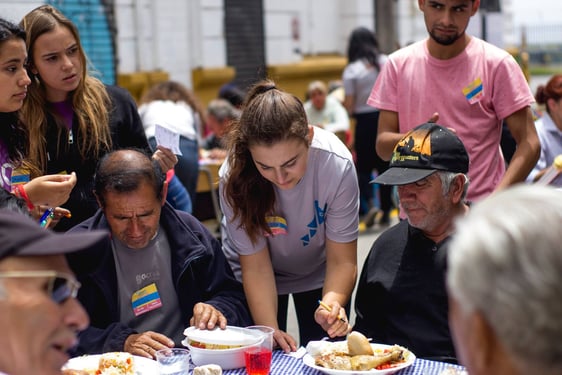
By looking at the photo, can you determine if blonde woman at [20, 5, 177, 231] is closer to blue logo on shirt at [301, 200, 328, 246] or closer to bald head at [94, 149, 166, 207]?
bald head at [94, 149, 166, 207]

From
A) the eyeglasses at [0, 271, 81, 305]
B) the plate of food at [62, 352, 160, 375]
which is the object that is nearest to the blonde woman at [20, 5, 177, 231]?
the plate of food at [62, 352, 160, 375]

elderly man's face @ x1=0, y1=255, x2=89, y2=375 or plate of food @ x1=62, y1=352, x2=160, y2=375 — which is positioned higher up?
elderly man's face @ x1=0, y1=255, x2=89, y2=375

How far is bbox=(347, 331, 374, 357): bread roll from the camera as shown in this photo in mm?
2639

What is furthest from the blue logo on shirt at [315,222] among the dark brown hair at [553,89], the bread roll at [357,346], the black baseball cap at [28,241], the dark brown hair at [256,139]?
the dark brown hair at [553,89]

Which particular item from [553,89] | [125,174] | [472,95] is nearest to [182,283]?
[125,174]

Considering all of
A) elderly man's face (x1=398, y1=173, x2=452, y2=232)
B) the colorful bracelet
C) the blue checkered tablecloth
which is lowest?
the blue checkered tablecloth

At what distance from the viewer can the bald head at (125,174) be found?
10.1ft

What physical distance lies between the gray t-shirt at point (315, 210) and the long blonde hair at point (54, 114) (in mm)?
595

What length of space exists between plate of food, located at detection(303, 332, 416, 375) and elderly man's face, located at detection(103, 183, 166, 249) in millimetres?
820

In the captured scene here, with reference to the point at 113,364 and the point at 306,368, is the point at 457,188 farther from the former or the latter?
the point at 113,364

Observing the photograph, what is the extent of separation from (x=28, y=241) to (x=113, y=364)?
1.16 m

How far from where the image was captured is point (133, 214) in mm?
3105

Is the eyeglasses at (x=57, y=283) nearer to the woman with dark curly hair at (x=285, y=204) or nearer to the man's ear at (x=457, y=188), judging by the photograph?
the woman with dark curly hair at (x=285, y=204)

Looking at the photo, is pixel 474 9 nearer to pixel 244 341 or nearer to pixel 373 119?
pixel 244 341
